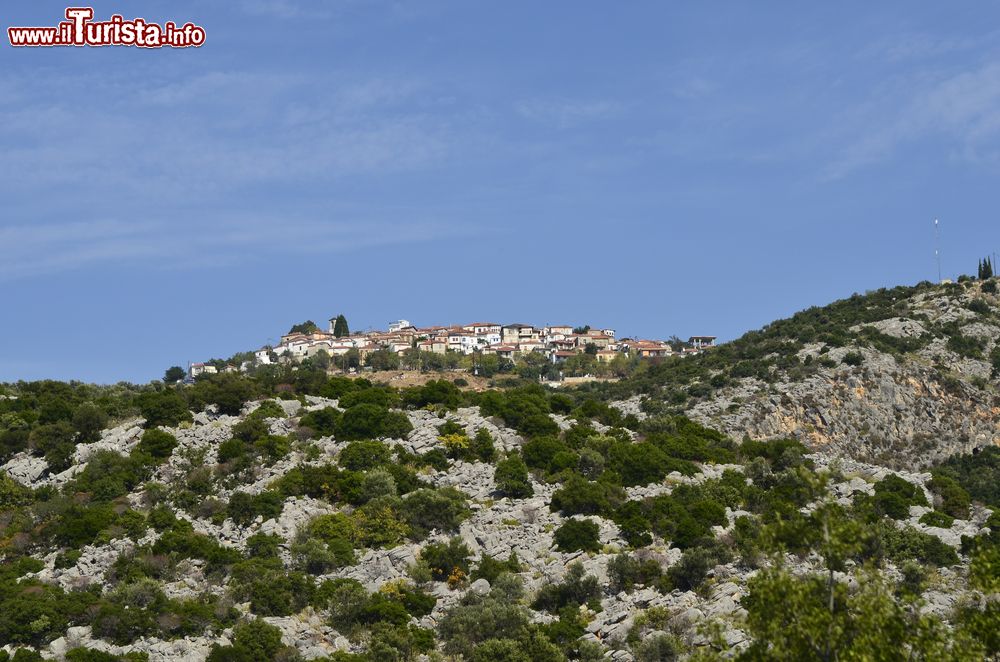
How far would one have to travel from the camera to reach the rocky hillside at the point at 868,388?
115 metres

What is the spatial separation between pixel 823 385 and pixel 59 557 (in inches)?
3252

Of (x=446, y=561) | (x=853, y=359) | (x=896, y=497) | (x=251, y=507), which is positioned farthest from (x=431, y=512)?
(x=853, y=359)

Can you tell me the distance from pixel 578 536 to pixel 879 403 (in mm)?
68928

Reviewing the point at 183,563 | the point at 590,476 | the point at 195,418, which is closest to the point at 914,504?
the point at 590,476

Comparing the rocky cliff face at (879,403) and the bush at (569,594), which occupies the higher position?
the rocky cliff face at (879,403)

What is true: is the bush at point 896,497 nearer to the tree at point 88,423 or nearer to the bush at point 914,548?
the bush at point 914,548

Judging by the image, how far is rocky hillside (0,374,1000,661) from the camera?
50.3 m

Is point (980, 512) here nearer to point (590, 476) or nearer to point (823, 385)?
point (590, 476)

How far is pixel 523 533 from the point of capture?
2443 inches

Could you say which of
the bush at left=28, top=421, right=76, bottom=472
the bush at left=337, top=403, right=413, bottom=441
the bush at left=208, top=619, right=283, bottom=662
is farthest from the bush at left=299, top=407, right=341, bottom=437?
the bush at left=208, top=619, right=283, bottom=662

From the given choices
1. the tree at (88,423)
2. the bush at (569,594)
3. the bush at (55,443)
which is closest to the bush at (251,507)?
the bush at (55,443)

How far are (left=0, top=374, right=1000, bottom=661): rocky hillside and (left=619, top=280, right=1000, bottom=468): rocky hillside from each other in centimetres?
3574

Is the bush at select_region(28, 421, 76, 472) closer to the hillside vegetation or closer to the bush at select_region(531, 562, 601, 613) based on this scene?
the hillside vegetation

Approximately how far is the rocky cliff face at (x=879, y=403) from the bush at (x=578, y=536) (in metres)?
51.9
